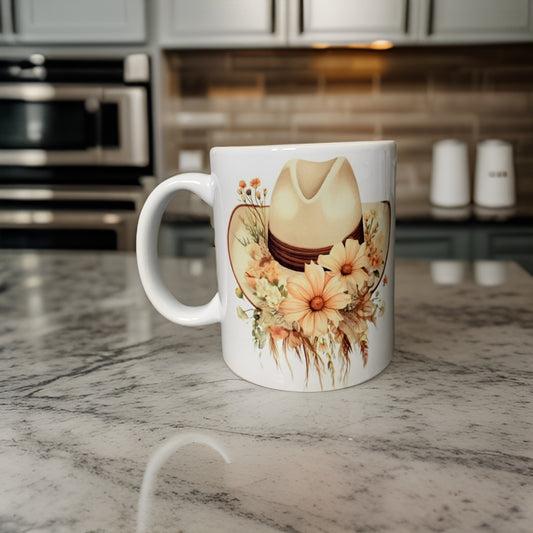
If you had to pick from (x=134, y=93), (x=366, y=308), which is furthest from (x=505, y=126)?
(x=366, y=308)

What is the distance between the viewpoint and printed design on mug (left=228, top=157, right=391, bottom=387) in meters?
0.36

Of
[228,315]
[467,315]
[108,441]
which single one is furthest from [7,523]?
[467,315]

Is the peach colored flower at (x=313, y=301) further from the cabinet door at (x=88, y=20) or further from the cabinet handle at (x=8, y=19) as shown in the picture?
the cabinet handle at (x=8, y=19)

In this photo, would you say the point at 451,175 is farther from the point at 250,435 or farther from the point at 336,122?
the point at 250,435

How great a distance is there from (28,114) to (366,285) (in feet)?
6.00

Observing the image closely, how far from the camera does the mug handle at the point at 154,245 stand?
41 centimetres

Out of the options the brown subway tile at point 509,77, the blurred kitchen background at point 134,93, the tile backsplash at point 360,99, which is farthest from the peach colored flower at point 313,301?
the brown subway tile at point 509,77

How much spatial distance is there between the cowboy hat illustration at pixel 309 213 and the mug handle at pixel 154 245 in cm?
6

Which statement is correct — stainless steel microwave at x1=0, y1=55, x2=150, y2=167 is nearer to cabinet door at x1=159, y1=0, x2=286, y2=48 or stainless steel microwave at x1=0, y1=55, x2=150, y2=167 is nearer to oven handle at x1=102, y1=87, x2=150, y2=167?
oven handle at x1=102, y1=87, x2=150, y2=167

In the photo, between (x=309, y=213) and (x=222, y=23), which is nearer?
(x=309, y=213)

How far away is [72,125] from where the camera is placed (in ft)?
6.24

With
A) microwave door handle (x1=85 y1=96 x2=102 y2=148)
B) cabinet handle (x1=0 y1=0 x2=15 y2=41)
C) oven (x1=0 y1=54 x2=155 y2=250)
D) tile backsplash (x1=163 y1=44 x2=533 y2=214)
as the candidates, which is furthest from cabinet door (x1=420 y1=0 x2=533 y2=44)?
cabinet handle (x1=0 y1=0 x2=15 y2=41)

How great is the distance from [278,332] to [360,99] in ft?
6.51

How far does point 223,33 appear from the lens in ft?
6.14
